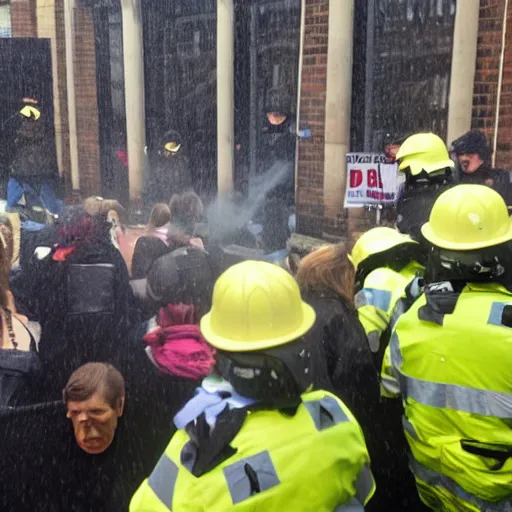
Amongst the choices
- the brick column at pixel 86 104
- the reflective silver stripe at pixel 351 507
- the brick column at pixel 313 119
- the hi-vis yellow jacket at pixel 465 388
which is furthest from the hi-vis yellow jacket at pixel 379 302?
the brick column at pixel 86 104

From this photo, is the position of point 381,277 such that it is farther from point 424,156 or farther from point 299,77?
point 299,77

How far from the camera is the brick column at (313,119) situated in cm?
755

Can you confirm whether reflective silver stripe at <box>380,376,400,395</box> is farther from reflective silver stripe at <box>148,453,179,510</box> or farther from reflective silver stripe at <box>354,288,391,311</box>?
reflective silver stripe at <box>148,453,179,510</box>

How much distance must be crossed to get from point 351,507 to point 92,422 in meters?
1.14

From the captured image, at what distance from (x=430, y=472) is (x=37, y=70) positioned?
11.0m

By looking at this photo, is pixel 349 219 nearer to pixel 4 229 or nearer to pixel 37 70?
pixel 4 229

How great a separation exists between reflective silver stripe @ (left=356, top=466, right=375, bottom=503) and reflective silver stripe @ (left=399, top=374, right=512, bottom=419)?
1.66ft

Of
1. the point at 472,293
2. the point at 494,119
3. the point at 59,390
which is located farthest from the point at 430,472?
the point at 494,119

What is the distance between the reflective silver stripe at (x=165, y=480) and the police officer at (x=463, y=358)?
1.03 metres

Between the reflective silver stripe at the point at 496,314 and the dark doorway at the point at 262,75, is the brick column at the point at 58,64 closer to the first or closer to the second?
the dark doorway at the point at 262,75

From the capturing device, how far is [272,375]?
192cm

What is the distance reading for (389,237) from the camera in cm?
322

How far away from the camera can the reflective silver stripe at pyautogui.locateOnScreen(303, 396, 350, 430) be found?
2006 millimetres

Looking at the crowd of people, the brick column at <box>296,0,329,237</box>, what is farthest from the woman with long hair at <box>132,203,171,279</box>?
the brick column at <box>296,0,329,237</box>
